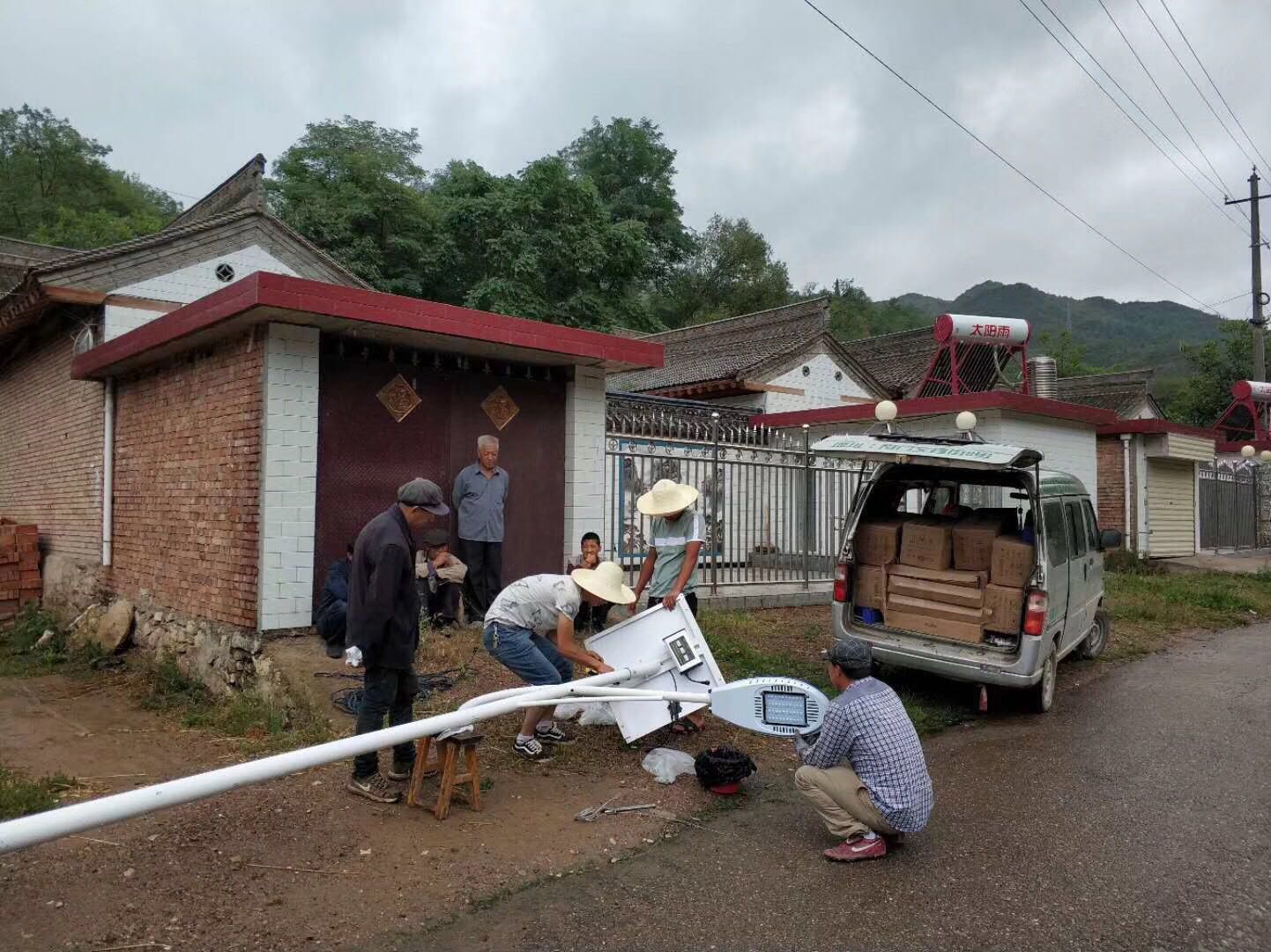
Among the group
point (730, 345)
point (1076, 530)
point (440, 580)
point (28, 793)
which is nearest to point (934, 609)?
point (1076, 530)

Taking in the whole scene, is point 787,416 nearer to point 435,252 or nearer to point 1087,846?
point 1087,846

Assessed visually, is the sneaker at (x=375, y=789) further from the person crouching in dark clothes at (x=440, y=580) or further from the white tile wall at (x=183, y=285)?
the white tile wall at (x=183, y=285)

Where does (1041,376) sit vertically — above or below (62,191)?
below

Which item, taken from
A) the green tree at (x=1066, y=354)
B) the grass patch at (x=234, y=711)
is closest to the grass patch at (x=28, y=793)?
the grass patch at (x=234, y=711)

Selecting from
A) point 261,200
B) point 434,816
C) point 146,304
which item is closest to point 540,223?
point 261,200

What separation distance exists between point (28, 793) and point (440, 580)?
335 centimetres

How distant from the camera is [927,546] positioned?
22.9ft

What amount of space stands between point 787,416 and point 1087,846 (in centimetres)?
1088

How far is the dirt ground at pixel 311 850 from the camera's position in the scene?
3314 millimetres

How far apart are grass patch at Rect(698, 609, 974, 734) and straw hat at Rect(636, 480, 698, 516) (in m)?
1.69

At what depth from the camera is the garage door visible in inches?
685

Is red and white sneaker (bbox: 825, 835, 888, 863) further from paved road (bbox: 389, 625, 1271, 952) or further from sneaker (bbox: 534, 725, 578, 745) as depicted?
sneaker (bbox: 534, 725, 578, 745)

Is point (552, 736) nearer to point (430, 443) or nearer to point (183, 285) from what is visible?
point (430, 443)

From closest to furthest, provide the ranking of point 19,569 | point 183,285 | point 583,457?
point 583,457 → point 19,569 → point 183,285
